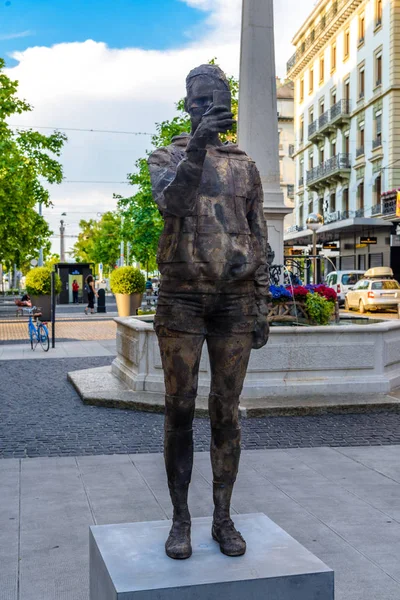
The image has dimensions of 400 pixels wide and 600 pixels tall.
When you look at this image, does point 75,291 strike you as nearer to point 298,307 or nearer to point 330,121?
point 330,121

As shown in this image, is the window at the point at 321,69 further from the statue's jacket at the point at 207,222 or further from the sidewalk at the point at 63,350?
the statue's jacket at the point at 207,222

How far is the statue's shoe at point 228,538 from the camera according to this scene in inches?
143

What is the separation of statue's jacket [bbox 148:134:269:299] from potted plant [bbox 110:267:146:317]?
24.9m

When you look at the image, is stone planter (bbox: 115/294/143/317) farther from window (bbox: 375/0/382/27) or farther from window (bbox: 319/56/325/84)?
window (bbox: 319/56/325/84)

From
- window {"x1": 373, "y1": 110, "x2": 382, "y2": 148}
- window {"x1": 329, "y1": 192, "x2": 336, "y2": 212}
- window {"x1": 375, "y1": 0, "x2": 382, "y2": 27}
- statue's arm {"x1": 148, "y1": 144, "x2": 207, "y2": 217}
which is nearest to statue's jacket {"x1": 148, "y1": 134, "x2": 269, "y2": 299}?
statue's arm {"x1": 148, "y1": 144, "x2": 207, "y2": 217}

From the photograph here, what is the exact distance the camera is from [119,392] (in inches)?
411

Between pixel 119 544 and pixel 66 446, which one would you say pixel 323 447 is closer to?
pixel 66 446

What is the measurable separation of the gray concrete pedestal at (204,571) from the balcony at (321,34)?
50.8 m

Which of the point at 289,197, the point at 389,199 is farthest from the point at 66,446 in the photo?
the point at 289,197

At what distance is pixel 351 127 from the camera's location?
52.5 meters

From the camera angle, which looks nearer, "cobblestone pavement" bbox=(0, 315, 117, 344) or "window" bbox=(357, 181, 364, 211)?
"cobblestone pavement" bbox=(0, 315, 117, 344)

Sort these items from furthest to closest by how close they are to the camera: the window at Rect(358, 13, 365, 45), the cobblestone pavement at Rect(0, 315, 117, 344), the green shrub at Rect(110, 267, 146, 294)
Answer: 1. the window at Rect(358, 13, 365, 45)
2. the green shrub at Rect(110, 267, 146, 294)
3. the cobblestone pavement at Rect(0, 315, 117, 344)

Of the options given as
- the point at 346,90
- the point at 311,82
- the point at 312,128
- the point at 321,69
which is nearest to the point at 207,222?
the point at 346,90

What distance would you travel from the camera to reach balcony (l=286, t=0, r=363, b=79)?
5228 cm
